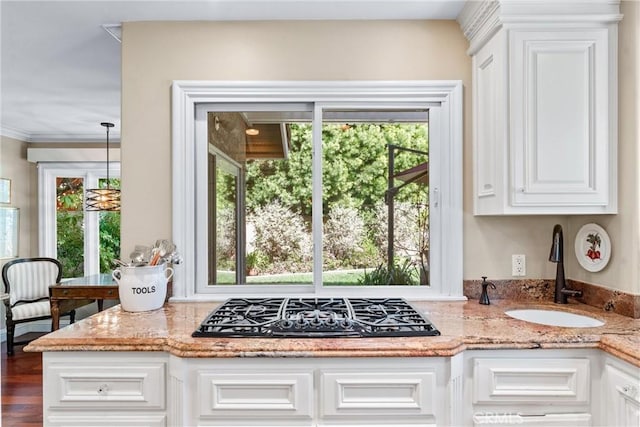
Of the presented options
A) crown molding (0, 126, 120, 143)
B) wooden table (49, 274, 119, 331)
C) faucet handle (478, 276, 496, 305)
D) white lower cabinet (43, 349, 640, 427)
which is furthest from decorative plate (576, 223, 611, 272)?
crown molding (0, 126, 120, 143)

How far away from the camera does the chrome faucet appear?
2.06 meters

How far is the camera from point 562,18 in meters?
1.84

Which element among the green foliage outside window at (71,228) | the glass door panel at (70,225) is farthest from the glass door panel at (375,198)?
the glass door panel at (70,225)

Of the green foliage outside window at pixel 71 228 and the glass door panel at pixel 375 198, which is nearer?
the glass door panel at pixel 375 198

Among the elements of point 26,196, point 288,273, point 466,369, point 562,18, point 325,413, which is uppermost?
point 562,18

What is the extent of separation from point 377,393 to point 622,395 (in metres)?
0.82

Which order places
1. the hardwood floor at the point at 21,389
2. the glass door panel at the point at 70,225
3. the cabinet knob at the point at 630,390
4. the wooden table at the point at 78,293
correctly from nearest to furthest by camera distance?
the cabinet knob at the point at 630,390 < the hardwood floor at the point at 21,389 < the wooden table at the point at 78,293 < the glass door panel at the point at 70,225

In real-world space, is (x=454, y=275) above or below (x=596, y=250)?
below

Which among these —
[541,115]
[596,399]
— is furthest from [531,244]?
[596,399]

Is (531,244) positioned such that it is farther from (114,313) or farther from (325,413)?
(114,313)

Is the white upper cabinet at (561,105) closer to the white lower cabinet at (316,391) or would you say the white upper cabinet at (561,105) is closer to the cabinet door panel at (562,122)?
the cabinet door panel at (562,122)

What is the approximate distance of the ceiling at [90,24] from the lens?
6.79ft

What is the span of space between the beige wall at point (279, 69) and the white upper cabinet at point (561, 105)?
1.25ft

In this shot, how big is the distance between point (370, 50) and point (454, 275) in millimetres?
1250
